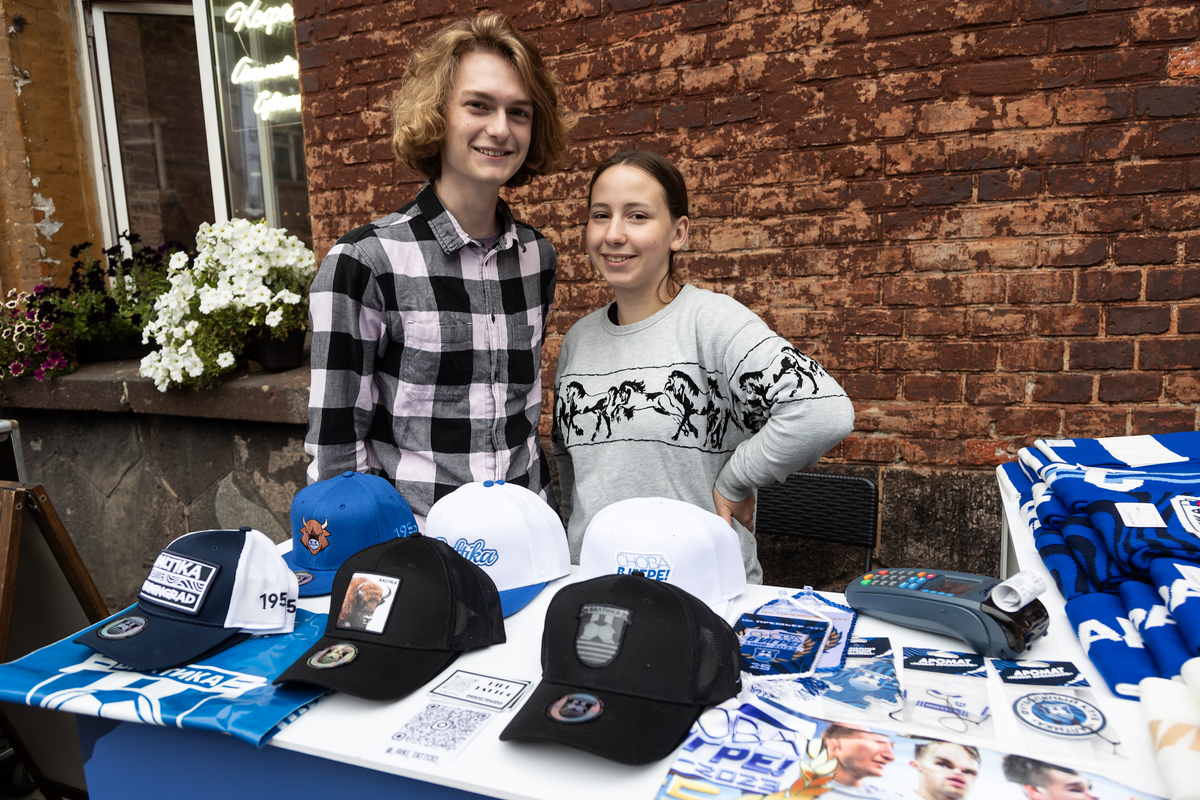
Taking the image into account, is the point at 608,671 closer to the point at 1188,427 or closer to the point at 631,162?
the point at 631,162

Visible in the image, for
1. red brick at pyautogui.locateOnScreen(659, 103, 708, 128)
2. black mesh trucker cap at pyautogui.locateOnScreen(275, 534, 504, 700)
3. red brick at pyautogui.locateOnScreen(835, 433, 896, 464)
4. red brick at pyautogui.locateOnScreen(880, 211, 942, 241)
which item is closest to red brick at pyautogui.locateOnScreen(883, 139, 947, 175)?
red brick at pyautogui.locateOnScreen(880, 211, 942, 241)

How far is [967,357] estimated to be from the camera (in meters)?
2.42

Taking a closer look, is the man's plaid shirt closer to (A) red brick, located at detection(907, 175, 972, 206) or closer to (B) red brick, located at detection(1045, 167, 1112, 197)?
(A) red brick, located at detection(907, 175, 972, 206)

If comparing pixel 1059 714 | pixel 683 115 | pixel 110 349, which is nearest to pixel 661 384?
pixel 1059 714

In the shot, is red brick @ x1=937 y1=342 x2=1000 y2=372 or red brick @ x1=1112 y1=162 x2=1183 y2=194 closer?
red brick @ x1=1112 y1=162 x2=1183 y2=194

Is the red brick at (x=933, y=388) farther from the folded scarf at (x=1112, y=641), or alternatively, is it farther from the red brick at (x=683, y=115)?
the folded scarf at (x=1112, y=641)

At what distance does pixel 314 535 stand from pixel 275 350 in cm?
215

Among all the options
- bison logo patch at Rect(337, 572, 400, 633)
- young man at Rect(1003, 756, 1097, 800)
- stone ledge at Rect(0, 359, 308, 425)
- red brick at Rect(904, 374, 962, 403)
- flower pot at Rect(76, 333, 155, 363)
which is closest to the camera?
young man at Rect(1003, 756, 1097, 800)

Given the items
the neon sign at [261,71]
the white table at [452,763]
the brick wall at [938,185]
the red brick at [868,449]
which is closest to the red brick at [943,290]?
the brick wall at [938,185]

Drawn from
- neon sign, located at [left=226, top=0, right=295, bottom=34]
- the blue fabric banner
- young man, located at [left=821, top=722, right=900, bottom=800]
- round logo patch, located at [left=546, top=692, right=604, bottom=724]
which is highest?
neon sign, located at [left=226, top=0, right=295, bottom=34]

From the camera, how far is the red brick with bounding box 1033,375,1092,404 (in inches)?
91.5

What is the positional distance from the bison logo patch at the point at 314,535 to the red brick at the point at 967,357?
202 cm

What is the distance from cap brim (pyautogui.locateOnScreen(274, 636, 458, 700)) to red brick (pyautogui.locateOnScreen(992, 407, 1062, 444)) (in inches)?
81.4

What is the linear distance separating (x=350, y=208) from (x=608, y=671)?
2840 mm
